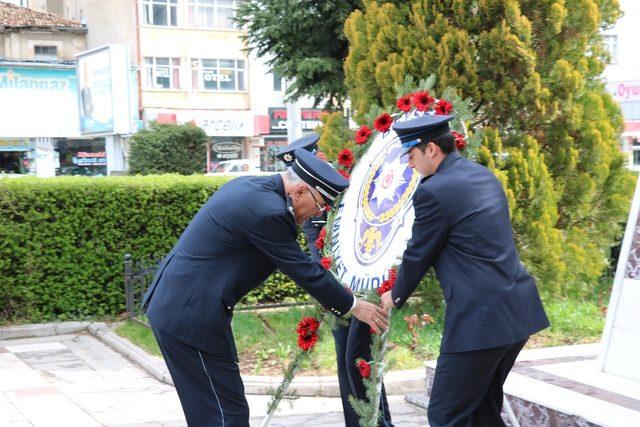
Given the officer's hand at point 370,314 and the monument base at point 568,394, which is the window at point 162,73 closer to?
the monument base at point 568,394

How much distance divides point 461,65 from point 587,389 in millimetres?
3647

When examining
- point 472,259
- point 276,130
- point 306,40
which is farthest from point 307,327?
point 276,130

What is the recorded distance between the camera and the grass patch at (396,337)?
7.41 metres

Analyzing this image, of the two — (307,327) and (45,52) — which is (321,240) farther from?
(45,52)

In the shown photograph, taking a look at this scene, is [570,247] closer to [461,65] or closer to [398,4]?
[461,65]

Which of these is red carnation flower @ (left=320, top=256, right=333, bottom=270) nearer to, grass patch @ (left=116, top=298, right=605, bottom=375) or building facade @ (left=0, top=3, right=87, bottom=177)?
grass patch @ (left=116, top=298, right=605, bottom=375)

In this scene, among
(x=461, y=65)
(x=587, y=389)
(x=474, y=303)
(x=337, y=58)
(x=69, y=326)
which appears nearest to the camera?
(x=474, y=303)

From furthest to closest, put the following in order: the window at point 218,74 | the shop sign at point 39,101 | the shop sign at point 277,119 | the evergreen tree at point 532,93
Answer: the shop sign at point 277,119 < the window at point 218,74 < the shop sign at point 39,101 < the evergreen tree at point 532,93

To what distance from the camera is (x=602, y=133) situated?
856cm

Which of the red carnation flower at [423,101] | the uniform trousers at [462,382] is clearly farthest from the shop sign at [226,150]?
the uniform trousers at [462,382]

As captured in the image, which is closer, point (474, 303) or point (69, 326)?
point (474, 303)

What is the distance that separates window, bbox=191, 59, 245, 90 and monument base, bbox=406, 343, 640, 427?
3561cm

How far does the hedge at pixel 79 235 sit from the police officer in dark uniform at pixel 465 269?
20.8ft

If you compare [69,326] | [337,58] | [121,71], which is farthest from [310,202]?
[121,71]
